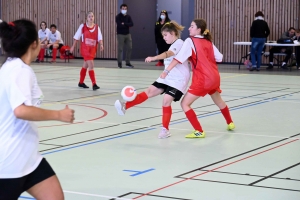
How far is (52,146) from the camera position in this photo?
7105mm

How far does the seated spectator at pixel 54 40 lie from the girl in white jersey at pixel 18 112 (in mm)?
19100

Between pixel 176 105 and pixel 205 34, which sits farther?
pixel 176 105

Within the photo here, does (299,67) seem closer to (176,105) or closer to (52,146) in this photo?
(176,105)

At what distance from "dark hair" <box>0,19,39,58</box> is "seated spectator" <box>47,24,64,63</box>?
19.1 meters


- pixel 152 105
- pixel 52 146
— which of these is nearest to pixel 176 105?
pixel 152 105

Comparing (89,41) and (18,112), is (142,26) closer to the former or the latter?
(89,41)

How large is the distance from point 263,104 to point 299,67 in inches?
347

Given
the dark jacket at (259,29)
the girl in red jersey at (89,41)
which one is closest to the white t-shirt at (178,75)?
the girl in red jersey at (89,41)

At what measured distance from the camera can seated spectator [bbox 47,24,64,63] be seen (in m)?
22.3

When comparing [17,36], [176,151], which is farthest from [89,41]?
[17,36]

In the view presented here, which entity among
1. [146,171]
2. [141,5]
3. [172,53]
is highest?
[141,5]

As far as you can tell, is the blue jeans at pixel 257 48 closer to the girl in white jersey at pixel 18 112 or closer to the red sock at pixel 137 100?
the red sock at pixel 137 100

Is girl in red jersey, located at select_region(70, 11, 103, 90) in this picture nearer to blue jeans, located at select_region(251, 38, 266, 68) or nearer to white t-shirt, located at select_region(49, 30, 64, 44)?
blue jeans, located at select_region(251, 38, 266, 68)

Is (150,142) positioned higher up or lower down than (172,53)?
lower down
